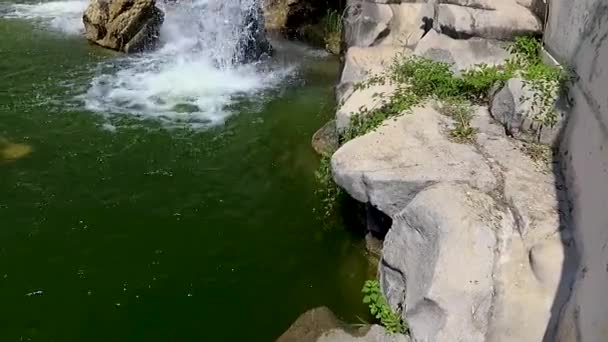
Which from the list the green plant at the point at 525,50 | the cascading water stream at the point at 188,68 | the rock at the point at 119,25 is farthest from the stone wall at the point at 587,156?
the rock at the point at 119,25

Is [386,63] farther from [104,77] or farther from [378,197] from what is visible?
[104,77]

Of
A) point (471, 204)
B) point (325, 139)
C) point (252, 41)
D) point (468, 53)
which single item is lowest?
point (325, 139)

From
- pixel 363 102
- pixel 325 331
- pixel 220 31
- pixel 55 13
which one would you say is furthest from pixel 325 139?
pixel 55 13

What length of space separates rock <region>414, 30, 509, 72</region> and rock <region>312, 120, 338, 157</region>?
1796 millimetres

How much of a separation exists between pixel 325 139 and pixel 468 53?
241 cm

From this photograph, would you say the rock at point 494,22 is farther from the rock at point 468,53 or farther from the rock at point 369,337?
the rock at point 369,337

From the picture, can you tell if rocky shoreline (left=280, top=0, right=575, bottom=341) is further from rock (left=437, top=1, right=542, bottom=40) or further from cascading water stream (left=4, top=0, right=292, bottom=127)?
cascading water stream (left=4, top=0, right=292, bottom=127)

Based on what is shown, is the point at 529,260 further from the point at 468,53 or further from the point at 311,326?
the point at 468,53

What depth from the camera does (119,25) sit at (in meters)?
13.0

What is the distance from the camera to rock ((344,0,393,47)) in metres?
10.2

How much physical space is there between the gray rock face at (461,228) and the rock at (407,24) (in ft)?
12.0

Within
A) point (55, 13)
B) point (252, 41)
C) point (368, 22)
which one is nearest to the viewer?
point (368, 22)

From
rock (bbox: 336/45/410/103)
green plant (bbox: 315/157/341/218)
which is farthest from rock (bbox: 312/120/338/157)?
green plant (bbox: 315/157/341/218)

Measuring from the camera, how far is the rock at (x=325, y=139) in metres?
9.02
